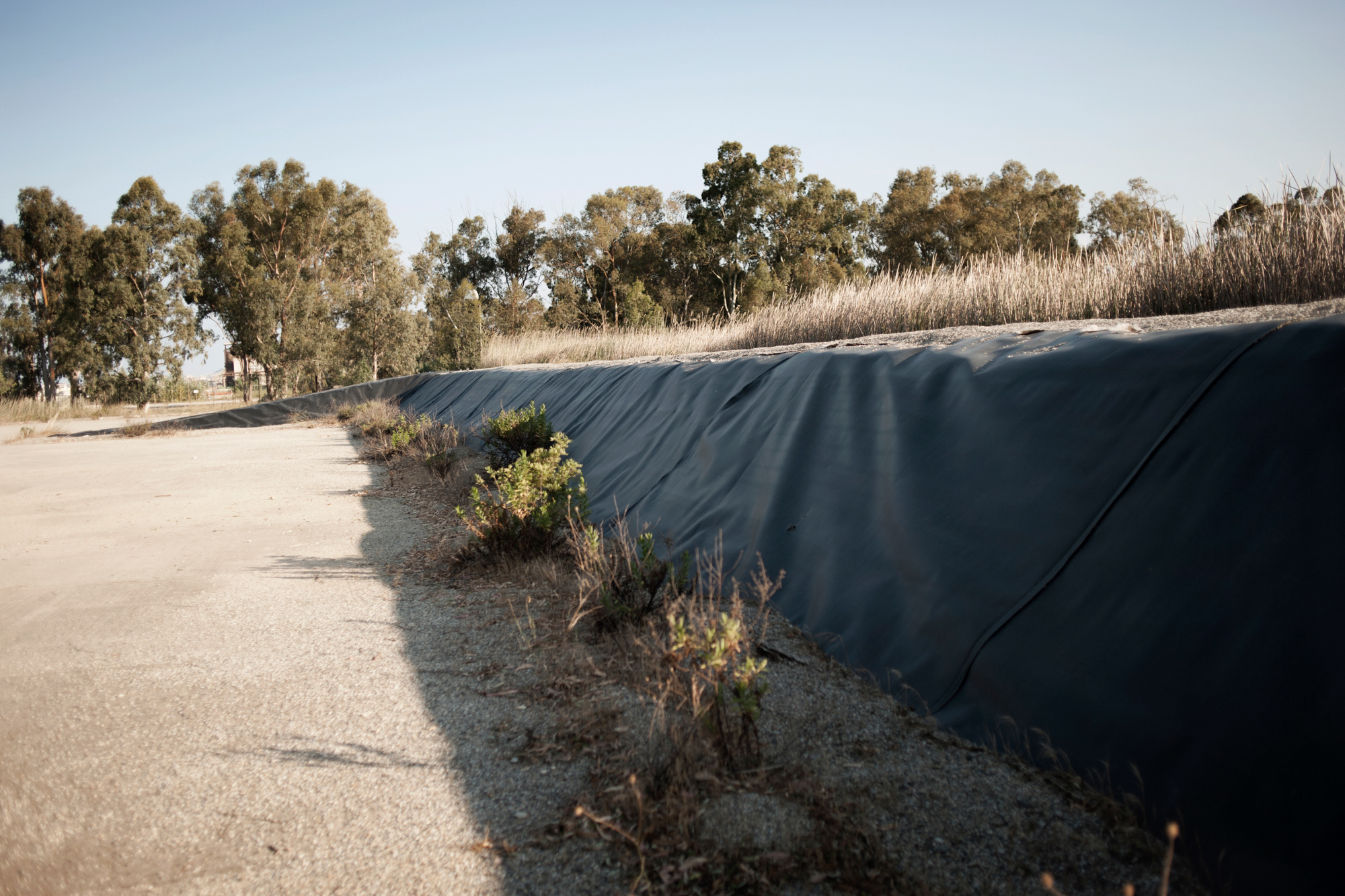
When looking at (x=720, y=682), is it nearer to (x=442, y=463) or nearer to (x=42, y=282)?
(x=442, y=463)

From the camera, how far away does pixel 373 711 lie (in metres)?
2.51

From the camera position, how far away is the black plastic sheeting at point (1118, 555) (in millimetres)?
1573

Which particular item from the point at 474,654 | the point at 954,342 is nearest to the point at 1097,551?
the point at 954,342

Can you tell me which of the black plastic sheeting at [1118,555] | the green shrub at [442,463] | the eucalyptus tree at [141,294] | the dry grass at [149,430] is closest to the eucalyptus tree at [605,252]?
the eucalyptus tree at [141,294]

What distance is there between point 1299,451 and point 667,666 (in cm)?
194

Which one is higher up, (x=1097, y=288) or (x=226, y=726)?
(x=1097, y=288)

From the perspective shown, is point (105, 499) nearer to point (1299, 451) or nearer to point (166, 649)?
point (166, 649)

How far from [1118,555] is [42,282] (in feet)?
114

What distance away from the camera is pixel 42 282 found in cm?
2520

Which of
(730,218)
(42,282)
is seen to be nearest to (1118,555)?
(730,218)

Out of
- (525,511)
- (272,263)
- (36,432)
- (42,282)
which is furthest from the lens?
(272,263)

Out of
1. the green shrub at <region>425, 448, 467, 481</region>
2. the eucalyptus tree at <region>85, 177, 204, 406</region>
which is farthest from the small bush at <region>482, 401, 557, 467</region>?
the eucalyptus tree at <region>85, 177, 204, 406</region>

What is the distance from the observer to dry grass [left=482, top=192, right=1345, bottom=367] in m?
4.49

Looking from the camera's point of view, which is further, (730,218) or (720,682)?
(730,218)
